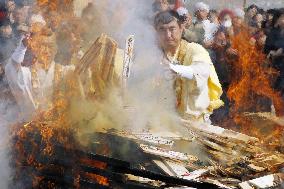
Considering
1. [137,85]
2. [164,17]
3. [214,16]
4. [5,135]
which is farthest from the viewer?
[5,135]

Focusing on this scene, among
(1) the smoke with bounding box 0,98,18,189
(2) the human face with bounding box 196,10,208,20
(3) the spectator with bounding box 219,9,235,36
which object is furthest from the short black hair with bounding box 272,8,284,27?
(1) the smoke with bounding box 0,98,18,189

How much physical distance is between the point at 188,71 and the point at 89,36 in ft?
4.16

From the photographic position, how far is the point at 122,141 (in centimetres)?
627

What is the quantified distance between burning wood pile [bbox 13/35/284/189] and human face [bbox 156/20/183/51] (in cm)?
57

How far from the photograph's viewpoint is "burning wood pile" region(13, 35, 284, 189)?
6230mm

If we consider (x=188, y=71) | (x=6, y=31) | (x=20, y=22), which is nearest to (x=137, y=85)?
(x=188, y=71)

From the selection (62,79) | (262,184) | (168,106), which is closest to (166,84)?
(168,106)

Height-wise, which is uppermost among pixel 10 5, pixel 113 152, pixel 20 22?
pixel 10 5

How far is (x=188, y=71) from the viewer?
6.25 meters

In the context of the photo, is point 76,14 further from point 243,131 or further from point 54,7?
point 243,131

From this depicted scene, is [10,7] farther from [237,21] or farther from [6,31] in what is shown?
[237,21]

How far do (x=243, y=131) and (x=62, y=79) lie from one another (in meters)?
2.35

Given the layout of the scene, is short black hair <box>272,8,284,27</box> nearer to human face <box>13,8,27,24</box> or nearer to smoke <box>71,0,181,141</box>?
smoke <box>71,0,181,141</box>

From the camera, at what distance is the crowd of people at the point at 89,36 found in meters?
6.25
